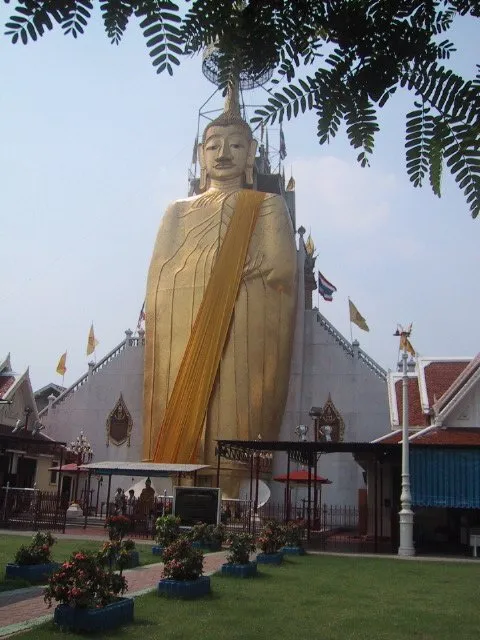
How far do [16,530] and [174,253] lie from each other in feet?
48.7

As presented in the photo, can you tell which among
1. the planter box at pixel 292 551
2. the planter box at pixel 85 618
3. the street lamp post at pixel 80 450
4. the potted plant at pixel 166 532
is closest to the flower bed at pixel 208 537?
the potted plant at pixel 166 532

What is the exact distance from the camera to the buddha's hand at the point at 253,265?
3006 cm

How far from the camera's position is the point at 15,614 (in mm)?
7871

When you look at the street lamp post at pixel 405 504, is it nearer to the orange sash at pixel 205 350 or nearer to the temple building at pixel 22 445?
the orange sash at pixel 205 350

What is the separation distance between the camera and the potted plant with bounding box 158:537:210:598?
29.7 ft

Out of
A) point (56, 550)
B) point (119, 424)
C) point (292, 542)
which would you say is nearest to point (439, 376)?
point (292, 542)

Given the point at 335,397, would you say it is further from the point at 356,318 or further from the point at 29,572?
the point at 29,572

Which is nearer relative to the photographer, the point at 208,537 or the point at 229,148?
the point at 208,537

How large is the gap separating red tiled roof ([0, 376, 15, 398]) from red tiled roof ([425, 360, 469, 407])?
16.0 metres

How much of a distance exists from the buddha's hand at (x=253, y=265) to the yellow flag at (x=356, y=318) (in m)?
4.41

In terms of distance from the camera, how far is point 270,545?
13922mm

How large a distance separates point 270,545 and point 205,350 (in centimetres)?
1572

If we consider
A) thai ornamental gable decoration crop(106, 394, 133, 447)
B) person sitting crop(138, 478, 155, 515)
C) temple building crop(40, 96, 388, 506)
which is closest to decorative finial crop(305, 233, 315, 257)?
temple building crop(40, 96, 388, 506)

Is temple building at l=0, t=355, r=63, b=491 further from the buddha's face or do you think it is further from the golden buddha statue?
the buddha's face
